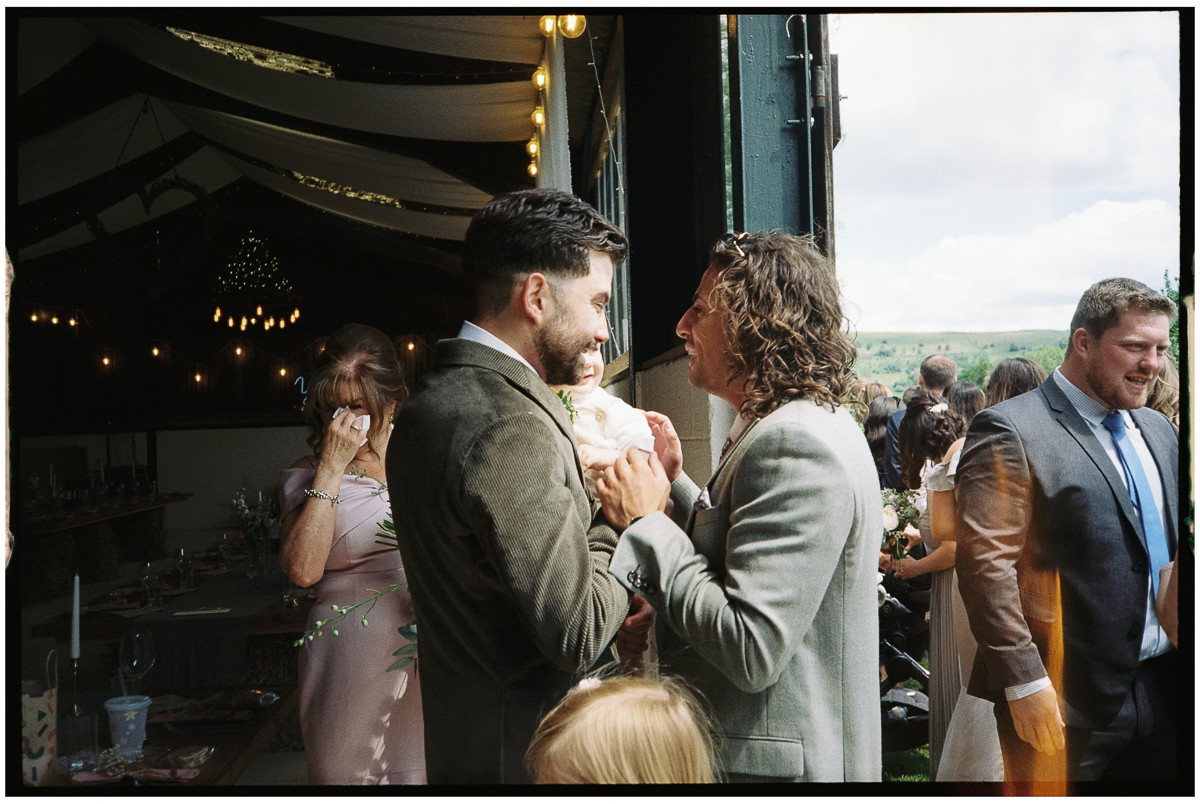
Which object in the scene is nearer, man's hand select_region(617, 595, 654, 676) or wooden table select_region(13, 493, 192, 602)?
man's hand select_region(617, 595, 654, 676)

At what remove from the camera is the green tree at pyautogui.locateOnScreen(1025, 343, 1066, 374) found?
7.25ft

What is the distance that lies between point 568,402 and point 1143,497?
1.41 m

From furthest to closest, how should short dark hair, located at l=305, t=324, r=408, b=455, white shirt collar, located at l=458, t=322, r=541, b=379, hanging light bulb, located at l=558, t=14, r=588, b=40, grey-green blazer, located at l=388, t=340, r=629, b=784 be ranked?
1. hanging light bulb, located at l=558, t=14, r=588, b=40
2. short dark hair, located at l=305, t=324, r=408, b=455
3. white shirt collar, located at l=458, t=322, r=541, b=379
4. grey-green blazer, located at l=388, t=340, r=629, b=784

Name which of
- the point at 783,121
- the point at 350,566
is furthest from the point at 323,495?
the point at 783,121

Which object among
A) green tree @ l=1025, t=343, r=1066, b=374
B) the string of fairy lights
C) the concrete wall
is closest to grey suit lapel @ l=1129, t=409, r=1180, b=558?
green tree @ l=1025, t=343, r=1066, b=374

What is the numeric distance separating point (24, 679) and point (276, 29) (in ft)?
5.59

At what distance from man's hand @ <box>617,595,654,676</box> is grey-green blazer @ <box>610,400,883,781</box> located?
0.15 feet

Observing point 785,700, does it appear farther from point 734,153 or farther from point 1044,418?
point 734,153

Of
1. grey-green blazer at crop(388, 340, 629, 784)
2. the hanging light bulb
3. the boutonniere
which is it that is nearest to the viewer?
grey-green blazer at crop(388, 340, 629, 784)

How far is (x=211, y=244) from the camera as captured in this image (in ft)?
7.25

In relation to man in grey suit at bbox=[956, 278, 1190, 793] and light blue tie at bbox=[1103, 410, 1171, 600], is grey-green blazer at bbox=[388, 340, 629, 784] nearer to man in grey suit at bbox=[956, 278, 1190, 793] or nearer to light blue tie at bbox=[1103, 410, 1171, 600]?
man in grey suit at bbox=[956, 278, 1190, 793]

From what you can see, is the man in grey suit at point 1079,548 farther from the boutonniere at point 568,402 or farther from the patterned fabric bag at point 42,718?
the patterned fabric bag at point 42,718

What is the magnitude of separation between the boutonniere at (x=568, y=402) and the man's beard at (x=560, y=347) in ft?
0.30

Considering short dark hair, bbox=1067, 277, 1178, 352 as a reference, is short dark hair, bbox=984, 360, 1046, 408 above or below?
below
